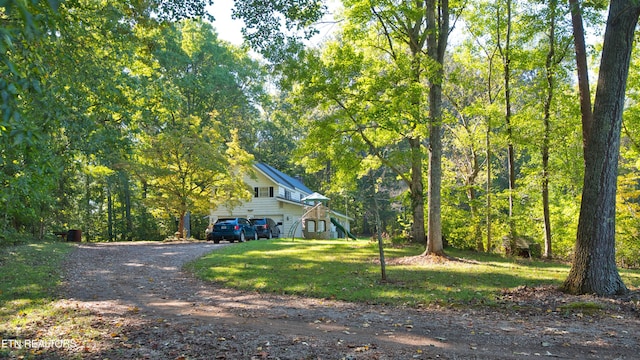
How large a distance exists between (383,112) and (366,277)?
4.81m

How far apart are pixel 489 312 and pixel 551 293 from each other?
2.08 metres

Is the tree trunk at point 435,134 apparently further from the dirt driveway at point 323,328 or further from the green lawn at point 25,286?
the green lawn at point 25,286

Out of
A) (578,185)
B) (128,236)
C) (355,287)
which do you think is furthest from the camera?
(128,236)

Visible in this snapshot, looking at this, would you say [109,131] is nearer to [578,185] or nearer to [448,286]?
[448,286]

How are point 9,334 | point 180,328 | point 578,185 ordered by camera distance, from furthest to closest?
point 578,185
point 180,328
point 9,334

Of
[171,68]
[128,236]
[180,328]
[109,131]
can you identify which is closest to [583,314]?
[180,328]

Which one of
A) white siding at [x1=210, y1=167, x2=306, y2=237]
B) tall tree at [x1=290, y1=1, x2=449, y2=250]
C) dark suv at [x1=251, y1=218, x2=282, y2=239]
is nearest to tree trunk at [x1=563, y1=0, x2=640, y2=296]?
tall tree at [x1=290, y1=1, x2=449, y2=250]

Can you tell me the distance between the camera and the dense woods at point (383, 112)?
7582 mm

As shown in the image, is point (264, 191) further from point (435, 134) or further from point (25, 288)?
point (25, 288)

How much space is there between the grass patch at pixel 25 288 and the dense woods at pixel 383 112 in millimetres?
1405

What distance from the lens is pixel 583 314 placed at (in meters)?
6.87

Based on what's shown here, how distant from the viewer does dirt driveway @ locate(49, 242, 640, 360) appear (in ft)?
15.8

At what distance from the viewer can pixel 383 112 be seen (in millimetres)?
12289

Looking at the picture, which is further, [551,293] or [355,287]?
[355,287]
